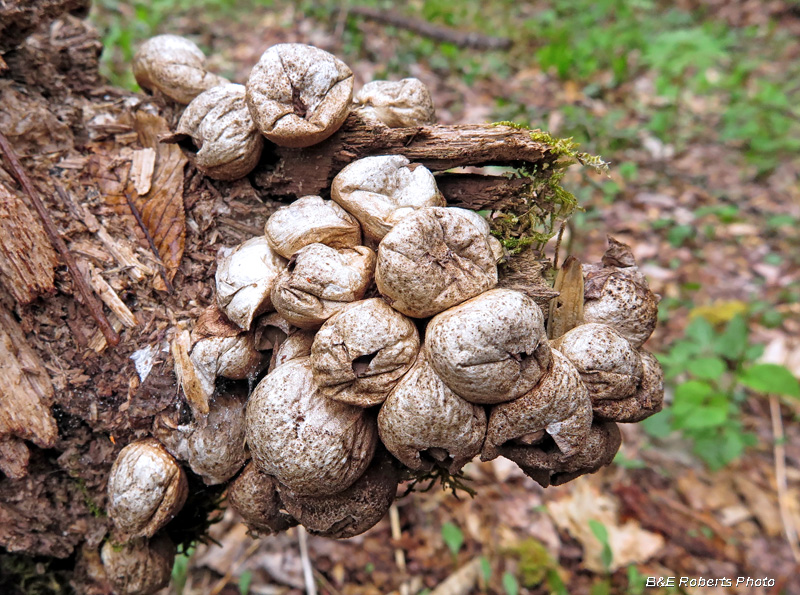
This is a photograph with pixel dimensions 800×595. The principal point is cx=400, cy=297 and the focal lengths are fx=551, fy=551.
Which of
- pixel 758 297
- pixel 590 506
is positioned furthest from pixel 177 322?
pixel 758 297

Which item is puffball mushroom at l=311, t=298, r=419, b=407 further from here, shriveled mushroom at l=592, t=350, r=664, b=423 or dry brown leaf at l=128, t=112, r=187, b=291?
dry brown leaf at l=128, t=112, r=187, b=291

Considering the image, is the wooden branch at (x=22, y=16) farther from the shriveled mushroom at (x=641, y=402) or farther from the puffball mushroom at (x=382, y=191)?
the shriveled mushroom at (x=641, y=402)

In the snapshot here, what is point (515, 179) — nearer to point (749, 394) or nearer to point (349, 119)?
point (349, 119)

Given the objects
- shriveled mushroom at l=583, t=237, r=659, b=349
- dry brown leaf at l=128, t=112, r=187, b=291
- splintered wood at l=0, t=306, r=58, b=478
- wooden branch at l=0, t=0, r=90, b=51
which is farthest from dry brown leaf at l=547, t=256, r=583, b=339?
wooden branch at l=0, t=0, r=90, b=51

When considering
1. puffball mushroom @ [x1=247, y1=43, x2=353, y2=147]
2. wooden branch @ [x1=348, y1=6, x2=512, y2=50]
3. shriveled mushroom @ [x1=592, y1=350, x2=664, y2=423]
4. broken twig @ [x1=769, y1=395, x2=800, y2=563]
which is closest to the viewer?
shriveled mushroom @ [x1=592, y1=350, x2=664, y2=423]

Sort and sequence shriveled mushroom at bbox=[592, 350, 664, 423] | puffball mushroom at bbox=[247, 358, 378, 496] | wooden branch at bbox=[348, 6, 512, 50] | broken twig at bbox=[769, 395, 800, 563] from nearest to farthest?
puffball mushroom at bbox=[247, 358, 378, 496]
shriveled mushroom at bbox=[592, 350, 664, 423]
broken twig at bbox=[769, 395, 800, 563]
wooden branch at bbox=[348, 6, 512, 50]

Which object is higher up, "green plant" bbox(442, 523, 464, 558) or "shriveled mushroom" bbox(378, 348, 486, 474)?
"shriveled mushroom" bbox(378, 348, 486, 474)
